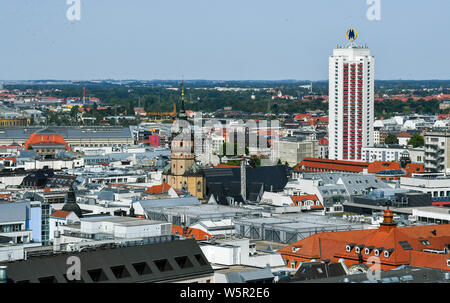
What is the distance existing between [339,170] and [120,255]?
61.6 m

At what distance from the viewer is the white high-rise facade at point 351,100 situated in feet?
339

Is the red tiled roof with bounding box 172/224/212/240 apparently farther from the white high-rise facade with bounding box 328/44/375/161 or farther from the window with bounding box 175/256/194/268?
the white high-rise facade with bounding box 328/44/375/161

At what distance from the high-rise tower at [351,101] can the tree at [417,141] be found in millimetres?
9970

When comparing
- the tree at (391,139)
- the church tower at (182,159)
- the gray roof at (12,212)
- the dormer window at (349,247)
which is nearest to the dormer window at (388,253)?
the dormer window at (349,247)

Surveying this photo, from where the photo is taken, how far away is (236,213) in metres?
53.6

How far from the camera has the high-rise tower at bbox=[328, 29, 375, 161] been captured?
10344 cm

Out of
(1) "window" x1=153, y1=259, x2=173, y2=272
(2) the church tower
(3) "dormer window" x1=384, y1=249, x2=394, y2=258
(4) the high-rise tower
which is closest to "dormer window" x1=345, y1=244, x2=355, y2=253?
(3) "dormer window" x1=384, y1=249, x2=394, y2=258

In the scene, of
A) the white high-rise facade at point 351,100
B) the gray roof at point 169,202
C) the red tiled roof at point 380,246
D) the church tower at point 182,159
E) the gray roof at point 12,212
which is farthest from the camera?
the white high-rise facade at point 351,100

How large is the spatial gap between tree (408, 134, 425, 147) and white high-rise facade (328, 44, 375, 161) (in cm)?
985

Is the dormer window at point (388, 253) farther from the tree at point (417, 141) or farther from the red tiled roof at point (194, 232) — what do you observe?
the tree at point (417, 141)

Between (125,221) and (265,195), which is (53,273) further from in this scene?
(265,195)
